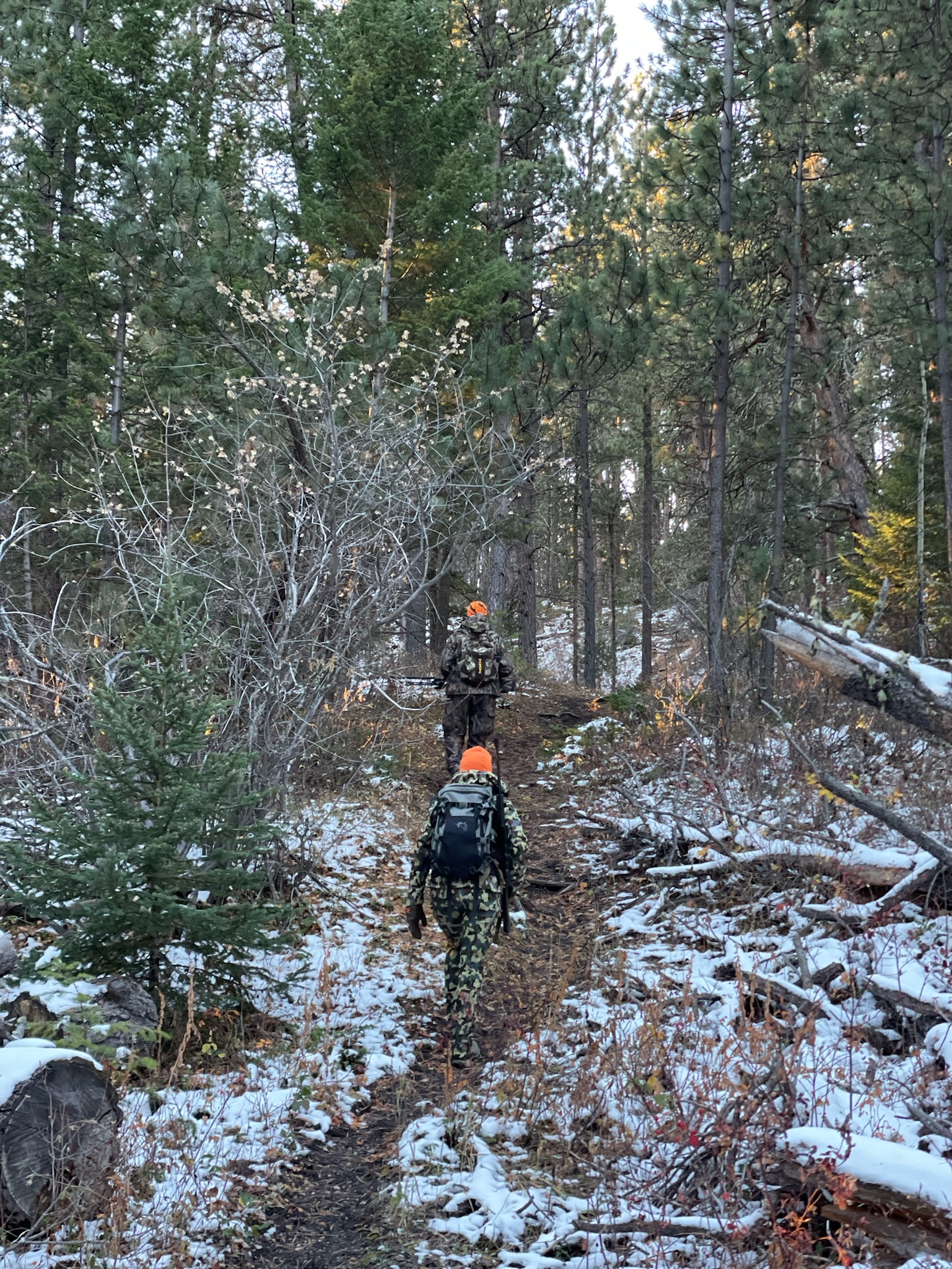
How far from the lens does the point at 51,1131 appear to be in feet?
11.4

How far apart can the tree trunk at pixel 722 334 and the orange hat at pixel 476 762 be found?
272 inches

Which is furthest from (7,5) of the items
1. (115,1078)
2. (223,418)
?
(115,1078)

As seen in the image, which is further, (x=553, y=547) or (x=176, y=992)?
(x=553, y=547)

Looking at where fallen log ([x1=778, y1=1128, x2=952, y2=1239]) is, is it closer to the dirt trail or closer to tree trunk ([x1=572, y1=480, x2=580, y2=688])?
the dirt trail

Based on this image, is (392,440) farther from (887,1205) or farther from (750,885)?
(887,1205)

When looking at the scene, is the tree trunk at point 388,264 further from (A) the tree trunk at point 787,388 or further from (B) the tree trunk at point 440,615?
(A) the tree trunk at point 787,388

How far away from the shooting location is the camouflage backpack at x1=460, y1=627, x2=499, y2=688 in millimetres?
10109

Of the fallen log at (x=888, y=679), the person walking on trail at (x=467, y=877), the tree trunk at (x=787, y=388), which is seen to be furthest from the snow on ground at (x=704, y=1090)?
the tree trunk at (x=787, y=388)

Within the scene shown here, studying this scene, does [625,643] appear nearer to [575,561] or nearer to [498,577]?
[575,561]

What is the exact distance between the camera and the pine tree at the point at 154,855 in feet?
15.1

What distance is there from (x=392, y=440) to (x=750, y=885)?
193 inches

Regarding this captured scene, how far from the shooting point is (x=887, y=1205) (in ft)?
10.7

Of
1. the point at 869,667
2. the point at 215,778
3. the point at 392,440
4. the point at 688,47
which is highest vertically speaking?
the point at 688,47

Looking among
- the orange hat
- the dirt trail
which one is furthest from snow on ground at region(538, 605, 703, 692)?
the orange hat
